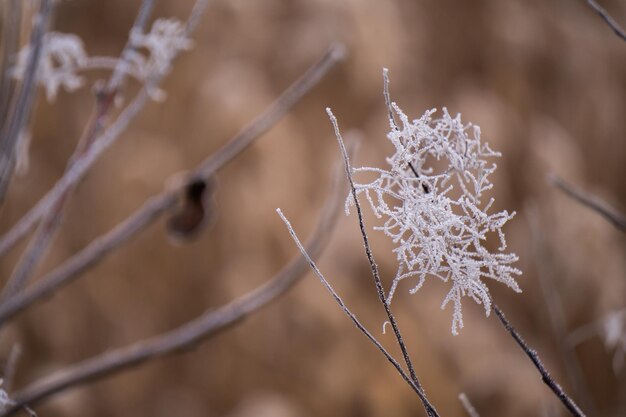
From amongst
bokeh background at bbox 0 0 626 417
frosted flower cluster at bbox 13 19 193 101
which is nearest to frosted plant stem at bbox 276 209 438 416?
frosted flower cluster at bbox 13 19 193 101

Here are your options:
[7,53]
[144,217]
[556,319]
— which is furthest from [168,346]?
[556,319]

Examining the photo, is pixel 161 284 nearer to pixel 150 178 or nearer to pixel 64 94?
pixel 150 178

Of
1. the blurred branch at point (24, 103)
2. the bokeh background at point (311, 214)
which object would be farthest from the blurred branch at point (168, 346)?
the bokeh background at point (311, 214)

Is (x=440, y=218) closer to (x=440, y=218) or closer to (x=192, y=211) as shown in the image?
(x=440, y=218)

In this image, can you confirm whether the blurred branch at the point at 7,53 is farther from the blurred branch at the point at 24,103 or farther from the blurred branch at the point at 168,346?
the blurred branch at the point at 168,346

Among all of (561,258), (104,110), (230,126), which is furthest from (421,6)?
(104,110)

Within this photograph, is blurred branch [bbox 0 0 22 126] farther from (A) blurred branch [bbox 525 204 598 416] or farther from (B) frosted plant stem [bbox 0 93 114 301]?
(A) blurred branch [bbox 525 204 598 416]
